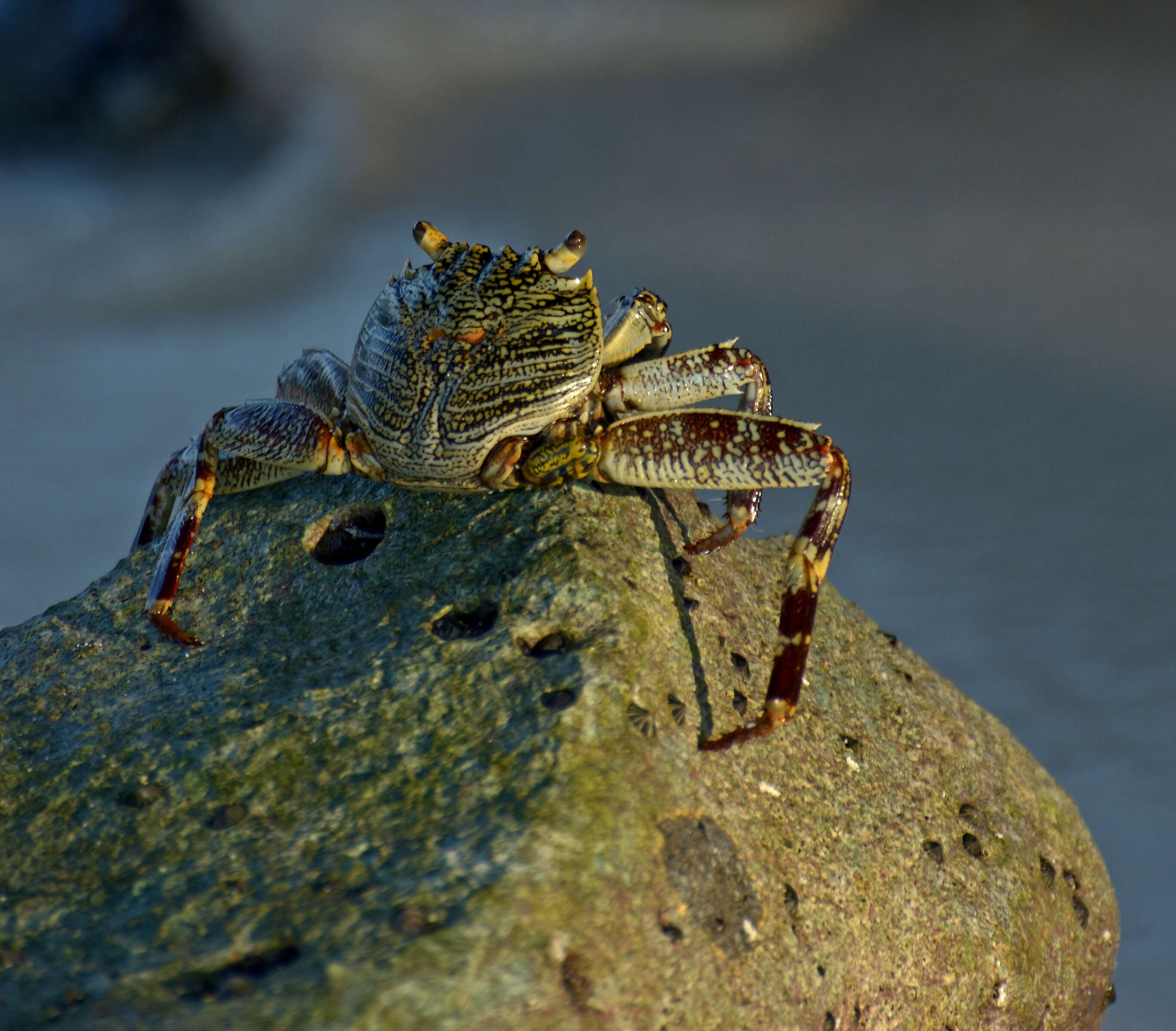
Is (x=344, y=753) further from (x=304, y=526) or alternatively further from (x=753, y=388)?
(x=753, y=388)

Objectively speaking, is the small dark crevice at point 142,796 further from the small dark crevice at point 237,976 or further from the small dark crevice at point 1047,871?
the small dark crevice at point 1047,871

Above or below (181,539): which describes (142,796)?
below

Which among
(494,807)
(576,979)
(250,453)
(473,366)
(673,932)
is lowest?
(576,979)

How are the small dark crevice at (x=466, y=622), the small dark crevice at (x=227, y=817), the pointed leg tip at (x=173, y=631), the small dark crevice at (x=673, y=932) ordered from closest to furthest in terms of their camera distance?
the small dark crevice at (x=673, y=932) < the small dark crevice at (x=227, y=817) < the small dark crevice at (x=466, y=622) < the pointed leg tip at (x=173, y=631)

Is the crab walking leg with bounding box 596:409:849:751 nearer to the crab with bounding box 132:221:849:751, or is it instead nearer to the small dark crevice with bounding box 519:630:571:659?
the crab with bounding box 132:221:849:751

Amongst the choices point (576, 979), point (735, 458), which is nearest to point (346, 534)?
point (735, 458)

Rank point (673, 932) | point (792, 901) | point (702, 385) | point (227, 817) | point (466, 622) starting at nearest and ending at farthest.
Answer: point (673, 932)
point (227, 817)
point (792, 901)
point (466, 622)
point (702, 385)

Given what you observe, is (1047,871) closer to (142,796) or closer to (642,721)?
(642,721)

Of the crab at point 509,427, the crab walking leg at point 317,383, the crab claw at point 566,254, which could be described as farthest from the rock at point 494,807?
the crab claw at point 566,254
